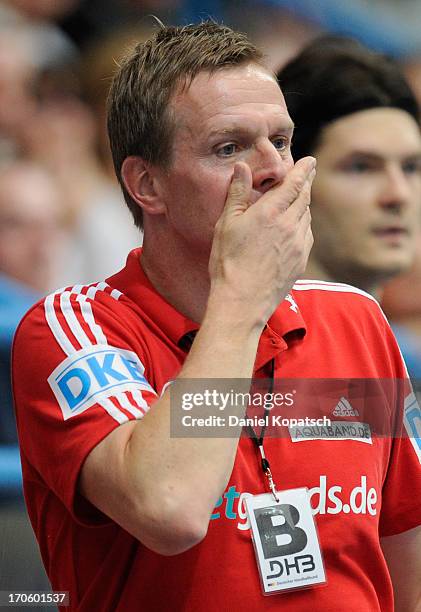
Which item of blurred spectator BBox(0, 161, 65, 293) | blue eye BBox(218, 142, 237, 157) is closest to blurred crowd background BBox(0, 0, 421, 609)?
blurred spectator BBox(0, 161, 65, 293)

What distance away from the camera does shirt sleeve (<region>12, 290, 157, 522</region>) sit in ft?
4.98

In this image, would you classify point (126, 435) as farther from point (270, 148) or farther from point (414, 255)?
point (414, 255)

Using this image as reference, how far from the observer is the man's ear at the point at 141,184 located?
1.81 meters

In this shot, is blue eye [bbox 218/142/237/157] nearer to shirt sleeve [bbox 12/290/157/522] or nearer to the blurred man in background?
shirt sleeve [bbox 12/290/157/522]

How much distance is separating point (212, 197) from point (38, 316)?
0.35 metres

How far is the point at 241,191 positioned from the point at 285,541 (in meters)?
0.57

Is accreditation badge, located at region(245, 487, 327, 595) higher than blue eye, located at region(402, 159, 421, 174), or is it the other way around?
blue eye, located at region(402, 159, 421, 174)

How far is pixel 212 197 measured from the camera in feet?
5.52

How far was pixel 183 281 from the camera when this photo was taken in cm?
177

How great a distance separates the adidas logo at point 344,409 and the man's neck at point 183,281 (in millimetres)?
285

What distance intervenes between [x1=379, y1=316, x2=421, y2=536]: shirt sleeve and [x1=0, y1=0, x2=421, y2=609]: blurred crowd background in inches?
41.4

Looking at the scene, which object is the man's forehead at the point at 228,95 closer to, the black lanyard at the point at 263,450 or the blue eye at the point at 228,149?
the blue eye at the point at 228,149

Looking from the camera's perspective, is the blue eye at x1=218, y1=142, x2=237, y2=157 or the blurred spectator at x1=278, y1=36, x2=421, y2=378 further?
the blurred spectator at x1=278, y1=36, x2=421, y2=378

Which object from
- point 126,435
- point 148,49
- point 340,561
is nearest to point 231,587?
point 340,561
